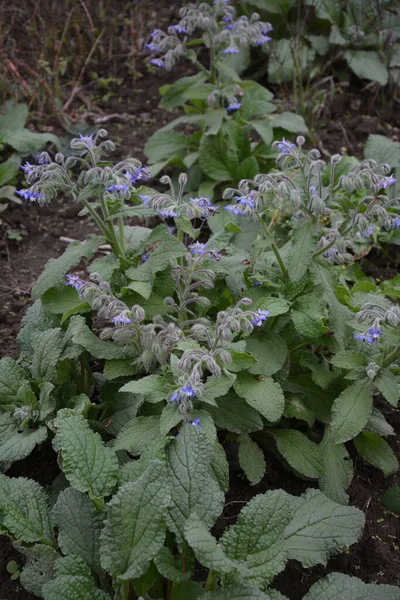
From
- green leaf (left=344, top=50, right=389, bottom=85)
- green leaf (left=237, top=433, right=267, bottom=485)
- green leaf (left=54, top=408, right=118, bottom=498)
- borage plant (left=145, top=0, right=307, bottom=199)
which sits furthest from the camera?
green leaf (left=344, top=50, right=389, bottom=85)

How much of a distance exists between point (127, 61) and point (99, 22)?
13.7 inches

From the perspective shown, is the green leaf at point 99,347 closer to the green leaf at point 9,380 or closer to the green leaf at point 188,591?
the green leaf at point 9,380

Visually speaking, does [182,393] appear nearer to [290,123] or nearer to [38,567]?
[38,567]

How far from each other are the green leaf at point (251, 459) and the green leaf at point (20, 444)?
0.72 m

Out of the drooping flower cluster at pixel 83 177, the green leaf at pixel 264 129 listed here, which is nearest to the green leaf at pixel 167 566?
the drooping flower cluster at pixel 83 177

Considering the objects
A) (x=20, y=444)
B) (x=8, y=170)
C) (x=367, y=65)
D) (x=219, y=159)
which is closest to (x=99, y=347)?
(x=20, y=444)

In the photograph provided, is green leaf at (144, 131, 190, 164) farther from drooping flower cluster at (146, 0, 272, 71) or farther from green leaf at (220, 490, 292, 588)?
green leaf at (220, 490, 292, 588)

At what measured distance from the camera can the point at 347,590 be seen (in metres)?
2.23

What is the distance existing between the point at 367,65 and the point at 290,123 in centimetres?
103

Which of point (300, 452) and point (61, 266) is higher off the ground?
point (61, 266)

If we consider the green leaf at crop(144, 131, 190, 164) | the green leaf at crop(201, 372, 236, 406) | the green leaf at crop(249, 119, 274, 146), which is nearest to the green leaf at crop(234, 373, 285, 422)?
the green leaf at crop(201, 372, 236, 406)

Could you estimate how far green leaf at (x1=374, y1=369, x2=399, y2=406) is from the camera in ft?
8.25

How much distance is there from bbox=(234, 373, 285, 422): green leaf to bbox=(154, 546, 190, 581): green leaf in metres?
0.58

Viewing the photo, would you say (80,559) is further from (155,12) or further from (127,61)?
(155,12)
